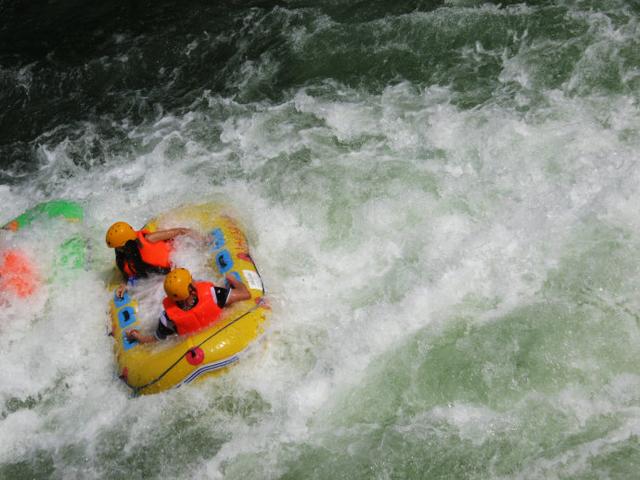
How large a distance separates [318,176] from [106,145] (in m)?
3.36

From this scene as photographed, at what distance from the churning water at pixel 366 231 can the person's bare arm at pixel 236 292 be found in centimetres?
43

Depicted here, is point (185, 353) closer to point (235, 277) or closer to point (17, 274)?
point (235, 277)

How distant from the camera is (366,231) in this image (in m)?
7.02

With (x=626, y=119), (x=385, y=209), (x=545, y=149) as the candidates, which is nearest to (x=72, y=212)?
(x=385, y=209)

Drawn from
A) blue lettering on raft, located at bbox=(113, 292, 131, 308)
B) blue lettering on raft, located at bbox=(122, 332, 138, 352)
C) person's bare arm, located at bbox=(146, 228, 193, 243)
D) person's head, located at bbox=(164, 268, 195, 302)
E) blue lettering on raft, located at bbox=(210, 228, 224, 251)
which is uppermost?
person's head, located at bbox=(164, 268, 195, 302)

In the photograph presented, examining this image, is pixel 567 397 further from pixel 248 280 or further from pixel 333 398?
pixel 248 280

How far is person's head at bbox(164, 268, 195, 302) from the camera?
5.63 m

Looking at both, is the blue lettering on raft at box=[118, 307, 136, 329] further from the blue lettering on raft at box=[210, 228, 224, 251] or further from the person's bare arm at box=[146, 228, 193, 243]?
the blue lettering on raft at box=[210, 228, 224, 251]

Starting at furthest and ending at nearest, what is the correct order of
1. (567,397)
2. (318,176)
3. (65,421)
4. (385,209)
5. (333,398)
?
(318,176)
(385,209)
(65,421)
(333,398)
(567,397)

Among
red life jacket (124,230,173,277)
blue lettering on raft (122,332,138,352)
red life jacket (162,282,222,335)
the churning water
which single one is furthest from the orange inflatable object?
red life jacket (162,282,222,335)

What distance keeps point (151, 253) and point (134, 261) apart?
0.60 feet

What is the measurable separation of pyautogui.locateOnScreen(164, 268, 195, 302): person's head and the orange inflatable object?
7.19 feet

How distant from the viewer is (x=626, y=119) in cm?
721

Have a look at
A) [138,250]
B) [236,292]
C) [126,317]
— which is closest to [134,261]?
[138,250]
